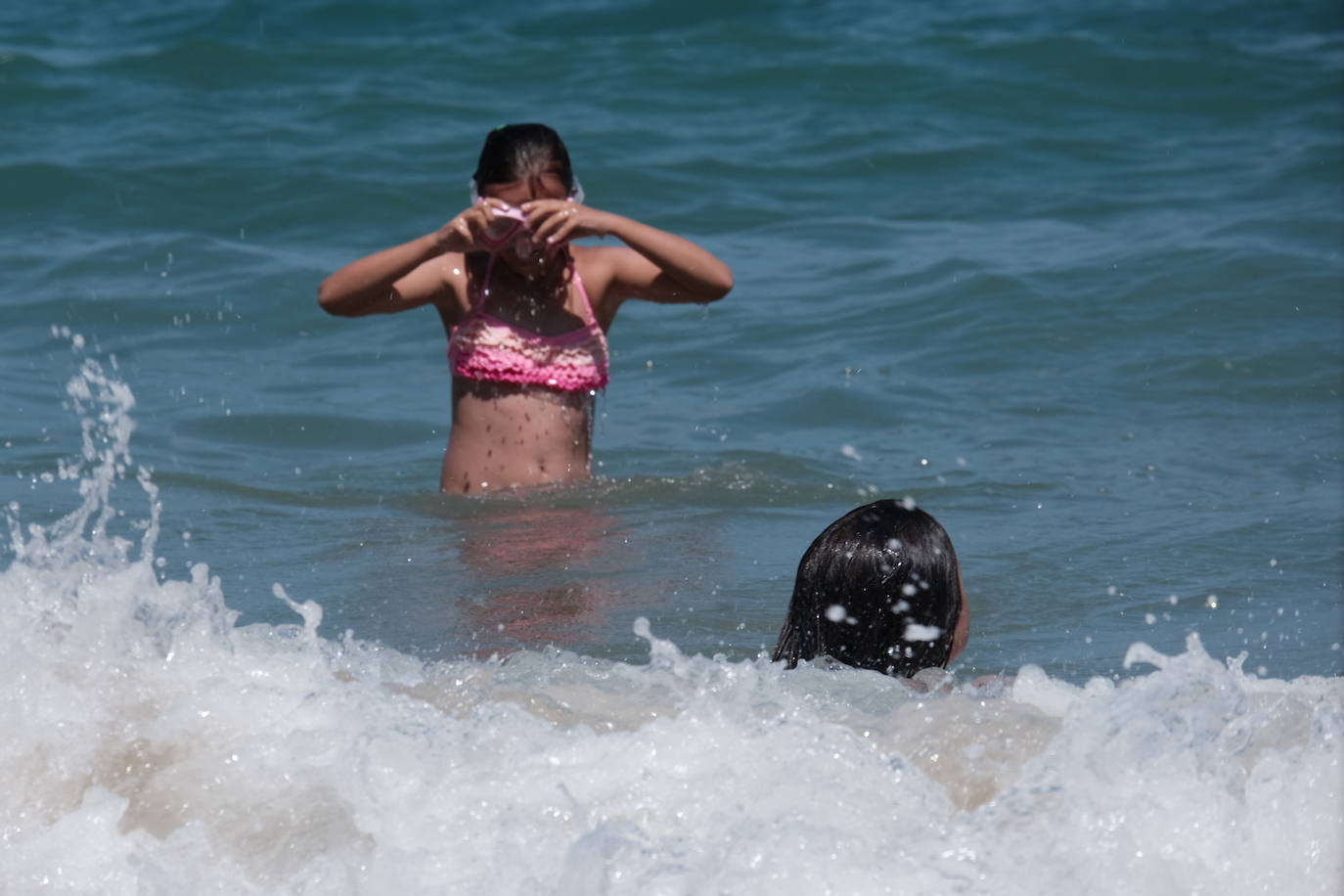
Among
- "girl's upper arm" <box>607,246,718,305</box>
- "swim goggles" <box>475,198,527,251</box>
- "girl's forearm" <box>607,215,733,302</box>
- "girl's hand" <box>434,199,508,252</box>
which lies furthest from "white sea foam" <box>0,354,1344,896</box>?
"girl's upper arm" <box>607,246,718,305</box>

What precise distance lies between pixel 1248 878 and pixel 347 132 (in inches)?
399

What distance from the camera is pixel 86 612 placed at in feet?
10.5

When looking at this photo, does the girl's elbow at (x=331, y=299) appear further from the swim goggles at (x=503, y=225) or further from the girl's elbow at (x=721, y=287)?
the girl's elbow at (x=721, y=287)

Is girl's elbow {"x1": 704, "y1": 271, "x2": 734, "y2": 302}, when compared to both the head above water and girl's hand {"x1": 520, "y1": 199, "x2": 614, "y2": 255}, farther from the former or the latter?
the head above water

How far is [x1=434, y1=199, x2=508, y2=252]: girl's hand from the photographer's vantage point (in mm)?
4867

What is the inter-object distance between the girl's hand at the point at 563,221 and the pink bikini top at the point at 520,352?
1.21 feet

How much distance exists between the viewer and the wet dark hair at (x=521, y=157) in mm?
5035

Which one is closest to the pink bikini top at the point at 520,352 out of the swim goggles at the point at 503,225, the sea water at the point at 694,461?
the swim goggles at the point at 503,225

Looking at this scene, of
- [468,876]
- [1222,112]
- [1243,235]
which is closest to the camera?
[468,876]

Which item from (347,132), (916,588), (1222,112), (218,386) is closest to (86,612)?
(916,588)

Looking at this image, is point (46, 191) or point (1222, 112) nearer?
point (46, 191)

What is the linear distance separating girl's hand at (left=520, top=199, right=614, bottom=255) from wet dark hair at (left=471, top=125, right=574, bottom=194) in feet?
0.42

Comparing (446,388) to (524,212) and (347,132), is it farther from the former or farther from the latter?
(347,132)

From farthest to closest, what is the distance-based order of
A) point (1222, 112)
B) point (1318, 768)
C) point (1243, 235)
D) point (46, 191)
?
point (1222, 112) → point (46, 191) → point (1243, 235) → point (1318, 768)
